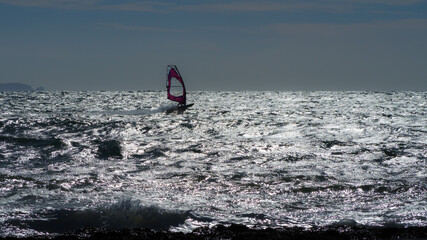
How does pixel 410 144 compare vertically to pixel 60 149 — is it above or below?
above

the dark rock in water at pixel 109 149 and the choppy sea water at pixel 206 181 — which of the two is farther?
the dark rock in water at pixel 109 149

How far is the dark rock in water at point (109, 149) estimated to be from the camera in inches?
684

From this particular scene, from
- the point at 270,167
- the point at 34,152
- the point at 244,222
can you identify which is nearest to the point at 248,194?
the point at 244,222

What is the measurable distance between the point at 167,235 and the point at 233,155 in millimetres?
10143

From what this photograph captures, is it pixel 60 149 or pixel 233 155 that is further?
pixel 60 149

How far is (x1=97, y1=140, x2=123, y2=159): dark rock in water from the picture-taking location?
17375mm

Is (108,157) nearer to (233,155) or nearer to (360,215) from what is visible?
(233,155)

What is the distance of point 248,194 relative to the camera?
10875 millimetres

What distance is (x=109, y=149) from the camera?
18.7 meters

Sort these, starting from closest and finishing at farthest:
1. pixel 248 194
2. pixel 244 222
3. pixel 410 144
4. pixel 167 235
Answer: pixel 167 235 < pixel 244 222 < pixel 248 194 < pixel 410 144

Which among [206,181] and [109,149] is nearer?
[206,181]

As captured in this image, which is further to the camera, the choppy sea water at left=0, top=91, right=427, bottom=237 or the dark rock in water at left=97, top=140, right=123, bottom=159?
the dark rock in water at left=97, top=140, right=123, bottom=159

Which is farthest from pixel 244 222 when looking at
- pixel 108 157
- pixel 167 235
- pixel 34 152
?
pixel 34 152

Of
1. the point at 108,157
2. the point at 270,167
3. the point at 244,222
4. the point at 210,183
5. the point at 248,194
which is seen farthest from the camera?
the point at 108,157
